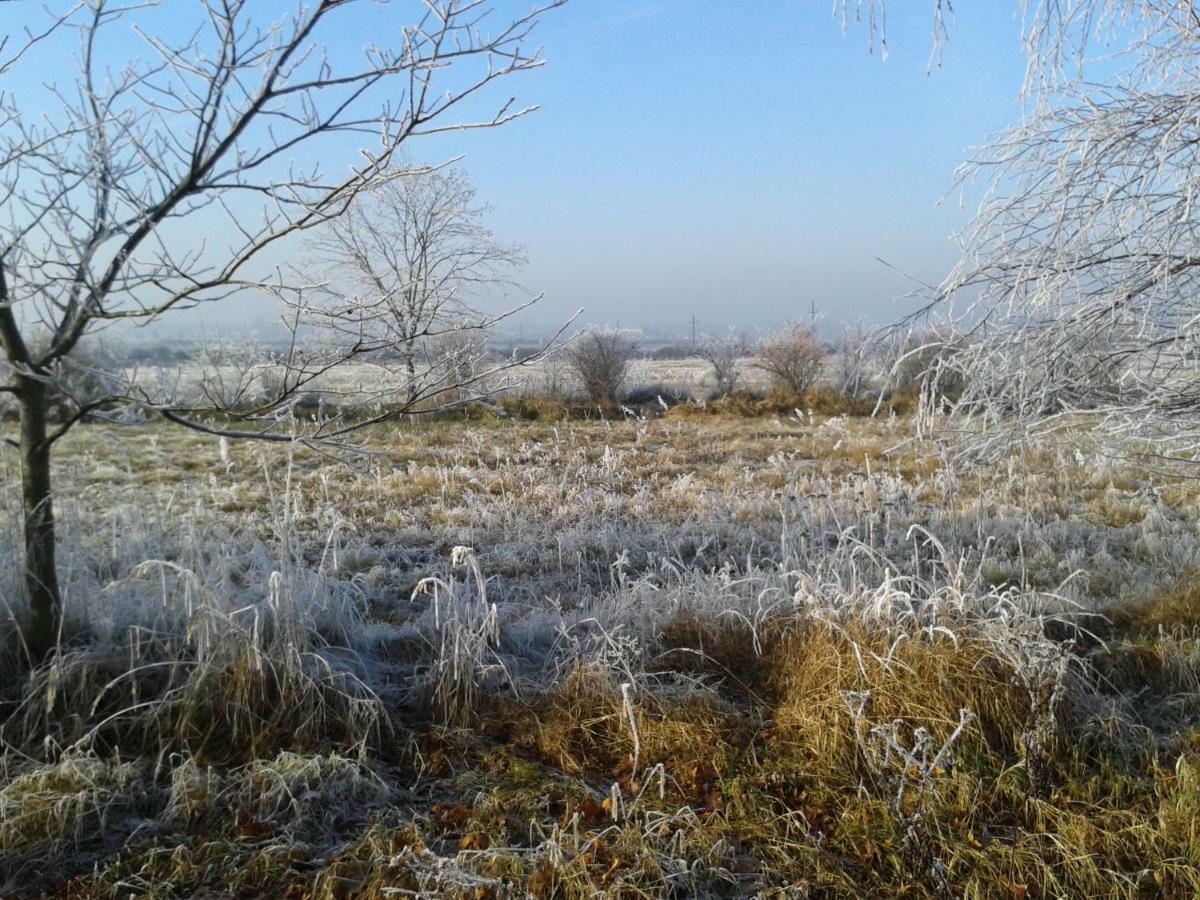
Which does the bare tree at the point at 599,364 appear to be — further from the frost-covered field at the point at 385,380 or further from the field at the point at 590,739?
the field at the point at 590,739

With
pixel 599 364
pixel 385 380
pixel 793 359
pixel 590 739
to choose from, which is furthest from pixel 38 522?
pixel 793 359

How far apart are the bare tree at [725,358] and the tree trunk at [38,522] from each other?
20.0 metres

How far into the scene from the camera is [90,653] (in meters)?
3.51

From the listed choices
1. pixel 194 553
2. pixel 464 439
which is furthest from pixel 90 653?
pixel 464 439

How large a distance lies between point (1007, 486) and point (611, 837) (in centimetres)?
709

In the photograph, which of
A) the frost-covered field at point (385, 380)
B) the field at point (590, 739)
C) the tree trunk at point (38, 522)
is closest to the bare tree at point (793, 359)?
the frost-covered field at point (385, 380)

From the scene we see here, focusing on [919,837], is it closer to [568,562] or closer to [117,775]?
[117,775]

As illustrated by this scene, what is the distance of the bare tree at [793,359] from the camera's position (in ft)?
74.9

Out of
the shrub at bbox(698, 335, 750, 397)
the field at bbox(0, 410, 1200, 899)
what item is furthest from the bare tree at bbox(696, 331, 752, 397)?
the field at bbox(0, 410, 1200, 899)

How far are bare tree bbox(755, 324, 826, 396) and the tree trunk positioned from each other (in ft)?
66.8

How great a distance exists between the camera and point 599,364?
22328 mm

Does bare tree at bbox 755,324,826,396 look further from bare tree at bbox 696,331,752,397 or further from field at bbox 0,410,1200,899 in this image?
field at bbox 0,410,1200,899

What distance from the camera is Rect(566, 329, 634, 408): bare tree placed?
72.5 feet

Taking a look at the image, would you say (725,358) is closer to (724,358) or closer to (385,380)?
(724,358)
